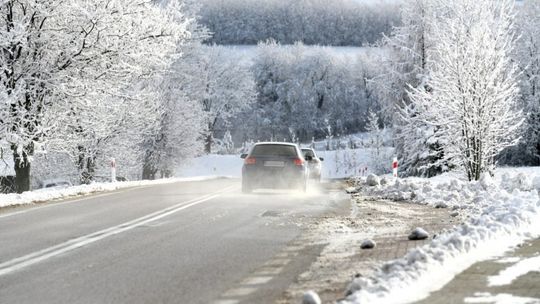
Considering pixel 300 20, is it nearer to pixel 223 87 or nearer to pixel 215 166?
pixel 223 87

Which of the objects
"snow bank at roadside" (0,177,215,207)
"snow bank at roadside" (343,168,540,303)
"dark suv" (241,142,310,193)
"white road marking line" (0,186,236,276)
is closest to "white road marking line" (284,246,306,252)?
"snow bank at roadside" (343,168,540,303)

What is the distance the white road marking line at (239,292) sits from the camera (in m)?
5.70

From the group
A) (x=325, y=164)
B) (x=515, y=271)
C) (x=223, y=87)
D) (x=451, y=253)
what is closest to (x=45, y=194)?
(x=451, y=253)

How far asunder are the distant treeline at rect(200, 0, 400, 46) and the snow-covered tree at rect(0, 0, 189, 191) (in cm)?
11277

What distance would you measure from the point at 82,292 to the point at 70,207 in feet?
29.9

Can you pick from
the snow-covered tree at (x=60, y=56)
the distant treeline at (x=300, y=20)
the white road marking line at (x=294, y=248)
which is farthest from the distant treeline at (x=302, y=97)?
the white road marking line at (x=294, y=248)

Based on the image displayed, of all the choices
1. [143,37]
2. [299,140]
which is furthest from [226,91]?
[143,37]

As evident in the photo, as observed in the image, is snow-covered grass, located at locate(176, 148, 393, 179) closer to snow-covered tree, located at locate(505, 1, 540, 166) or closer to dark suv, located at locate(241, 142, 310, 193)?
snow-covered tree, located at locate(505, 1, 540, 166)

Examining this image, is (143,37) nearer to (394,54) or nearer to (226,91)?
(394,54)

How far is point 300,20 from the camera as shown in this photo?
154m

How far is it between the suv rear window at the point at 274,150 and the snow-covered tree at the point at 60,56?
4633mm

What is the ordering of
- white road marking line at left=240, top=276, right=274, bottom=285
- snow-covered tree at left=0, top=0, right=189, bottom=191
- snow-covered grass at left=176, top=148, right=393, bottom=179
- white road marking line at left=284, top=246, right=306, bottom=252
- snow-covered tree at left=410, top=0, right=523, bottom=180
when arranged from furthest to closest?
snow-covered grass at left=176, top=148, right=393, bottom=179
snow-covered tree at left=410, top=0, right=523, bottom=180
snow-covered tree at left=0, top=0, right=189, bottom=191
white road marking line at left=284, top=246, right=306, bottom=252
white road marking line at left=240, top=276, right=274, bottom=285

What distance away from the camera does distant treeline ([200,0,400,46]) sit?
5600 inches

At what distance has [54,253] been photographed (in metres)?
8.00
